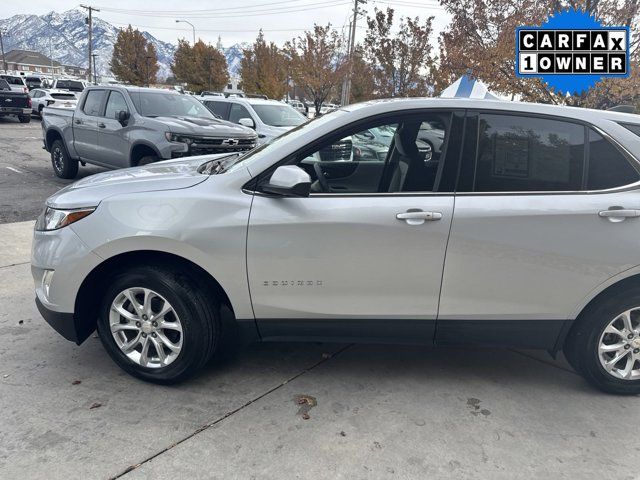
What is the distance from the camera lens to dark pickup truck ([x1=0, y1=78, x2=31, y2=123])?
70.0ft

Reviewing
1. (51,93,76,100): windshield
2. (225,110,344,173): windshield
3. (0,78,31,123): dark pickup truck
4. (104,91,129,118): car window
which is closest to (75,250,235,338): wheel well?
(225,110,344,173): windshield

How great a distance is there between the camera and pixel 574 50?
8336mm

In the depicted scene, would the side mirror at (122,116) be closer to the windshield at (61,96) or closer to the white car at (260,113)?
the white car at (260,113)

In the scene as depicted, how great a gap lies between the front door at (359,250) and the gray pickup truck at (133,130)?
5.13 meters

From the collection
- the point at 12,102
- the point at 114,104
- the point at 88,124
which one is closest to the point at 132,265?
the point at 114,104

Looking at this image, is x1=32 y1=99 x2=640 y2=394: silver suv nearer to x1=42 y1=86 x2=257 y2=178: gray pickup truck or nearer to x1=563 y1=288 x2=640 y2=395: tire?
x1=563 y1=288 x2=640 y2=395: tire

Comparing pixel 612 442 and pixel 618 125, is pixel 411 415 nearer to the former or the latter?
pixel 612 442

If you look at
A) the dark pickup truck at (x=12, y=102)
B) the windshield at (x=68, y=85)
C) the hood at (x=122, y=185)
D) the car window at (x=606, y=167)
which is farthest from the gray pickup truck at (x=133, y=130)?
the windshield at (x=68, y=85)

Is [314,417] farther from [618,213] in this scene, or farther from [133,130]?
[133,130]

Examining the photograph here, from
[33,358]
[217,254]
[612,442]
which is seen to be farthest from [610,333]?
[33,358]

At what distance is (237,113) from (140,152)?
11.3ft

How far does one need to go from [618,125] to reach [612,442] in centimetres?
179

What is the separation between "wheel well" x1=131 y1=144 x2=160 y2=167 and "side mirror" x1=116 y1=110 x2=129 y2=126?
513 millimetres

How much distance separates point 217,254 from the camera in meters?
2.87
